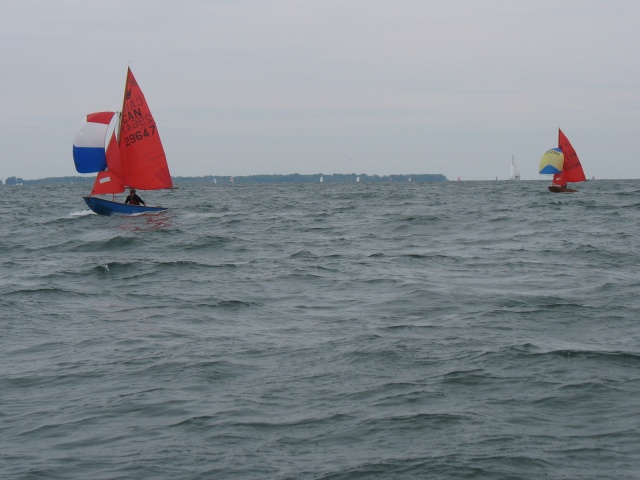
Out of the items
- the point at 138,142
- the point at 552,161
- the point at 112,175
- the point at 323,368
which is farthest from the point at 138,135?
the point at 552,161

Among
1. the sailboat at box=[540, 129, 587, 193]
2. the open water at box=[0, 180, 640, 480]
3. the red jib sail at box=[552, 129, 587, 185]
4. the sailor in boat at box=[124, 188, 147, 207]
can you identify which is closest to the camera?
the open water at box=[0, 180, 640, 480]

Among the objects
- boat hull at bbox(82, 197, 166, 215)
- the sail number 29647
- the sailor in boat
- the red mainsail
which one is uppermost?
the sail number 29647

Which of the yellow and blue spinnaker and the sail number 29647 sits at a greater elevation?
the sail number 29647

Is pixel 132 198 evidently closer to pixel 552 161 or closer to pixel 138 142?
pixel 138 142

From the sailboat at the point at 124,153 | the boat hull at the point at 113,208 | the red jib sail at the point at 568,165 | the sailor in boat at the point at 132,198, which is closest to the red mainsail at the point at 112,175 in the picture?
the sailboat at the point at 124,153

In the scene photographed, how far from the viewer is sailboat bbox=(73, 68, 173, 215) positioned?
3434 cm

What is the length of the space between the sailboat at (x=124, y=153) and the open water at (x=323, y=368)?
15.3m

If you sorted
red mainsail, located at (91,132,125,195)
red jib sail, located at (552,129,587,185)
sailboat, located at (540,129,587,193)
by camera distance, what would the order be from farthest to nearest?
red jib sail, located at (552,129,587,185)
sailboat, located at (540,129,587,193)
red mainsail, located at (91,132,125,195)

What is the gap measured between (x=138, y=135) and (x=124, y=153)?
3.41 feet

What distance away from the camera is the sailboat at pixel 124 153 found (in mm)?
34344

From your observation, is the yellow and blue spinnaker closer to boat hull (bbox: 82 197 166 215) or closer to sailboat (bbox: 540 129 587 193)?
sailboat (bbox: 540 129 587 193)

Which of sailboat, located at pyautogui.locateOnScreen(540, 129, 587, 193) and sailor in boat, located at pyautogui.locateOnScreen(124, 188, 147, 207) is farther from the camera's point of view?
sailboat, located at pyautogui.locateOnScreen(540, 129, 587, 193)

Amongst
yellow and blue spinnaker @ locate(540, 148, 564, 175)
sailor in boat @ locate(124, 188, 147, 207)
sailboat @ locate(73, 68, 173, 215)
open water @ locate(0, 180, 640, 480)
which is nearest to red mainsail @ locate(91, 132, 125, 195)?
sailboat @ locate(73, 68, 173, 215)

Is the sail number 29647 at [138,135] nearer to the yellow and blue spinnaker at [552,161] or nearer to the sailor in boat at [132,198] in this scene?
the sailor in boat at [132,198]
